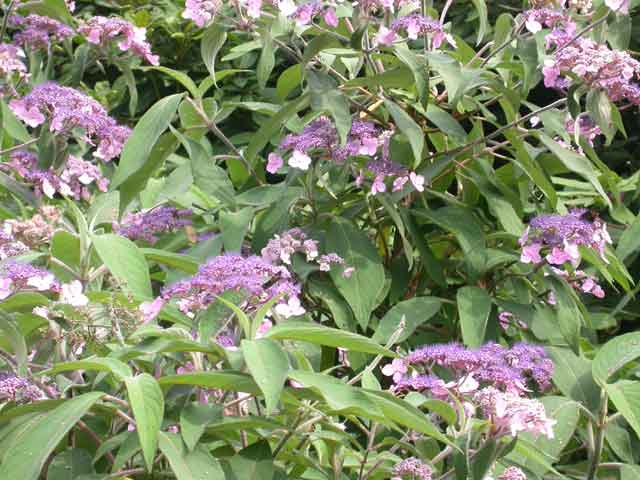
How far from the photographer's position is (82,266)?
1942 millimetres

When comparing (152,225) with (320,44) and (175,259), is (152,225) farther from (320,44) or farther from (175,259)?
(320,44)

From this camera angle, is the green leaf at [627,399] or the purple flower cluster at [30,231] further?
the purple flower cluster at [30,231]

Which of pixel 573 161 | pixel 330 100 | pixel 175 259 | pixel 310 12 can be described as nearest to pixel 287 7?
pixel 310 12

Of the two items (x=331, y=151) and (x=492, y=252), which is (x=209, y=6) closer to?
(x=331, y=151)

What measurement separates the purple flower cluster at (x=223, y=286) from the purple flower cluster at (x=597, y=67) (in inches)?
28.5

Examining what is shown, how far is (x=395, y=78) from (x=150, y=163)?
19.8 inches

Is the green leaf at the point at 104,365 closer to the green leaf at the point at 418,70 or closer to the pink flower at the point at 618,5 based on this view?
the green leaf at the point at 418,70

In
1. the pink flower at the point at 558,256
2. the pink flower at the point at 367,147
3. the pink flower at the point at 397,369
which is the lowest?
the pink flower at the point at 397,369

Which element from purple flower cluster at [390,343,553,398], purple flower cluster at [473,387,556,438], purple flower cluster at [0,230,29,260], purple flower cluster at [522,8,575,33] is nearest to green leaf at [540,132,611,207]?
purple flower cluster at [522,8,575,33]

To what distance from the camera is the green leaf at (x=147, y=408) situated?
139 centimetres

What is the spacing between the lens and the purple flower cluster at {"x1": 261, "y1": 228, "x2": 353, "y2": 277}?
6.89 feet

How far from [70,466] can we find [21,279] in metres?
0.29

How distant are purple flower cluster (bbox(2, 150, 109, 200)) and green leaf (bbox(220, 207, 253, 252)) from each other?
35 cm

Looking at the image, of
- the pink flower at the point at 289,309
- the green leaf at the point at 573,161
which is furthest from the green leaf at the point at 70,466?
the green leaf at the point at 573,161
